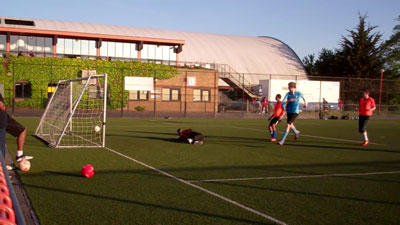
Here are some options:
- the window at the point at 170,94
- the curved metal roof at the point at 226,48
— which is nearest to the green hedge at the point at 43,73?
the window at the point at 170,94

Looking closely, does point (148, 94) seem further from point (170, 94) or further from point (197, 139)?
point (197, 139)

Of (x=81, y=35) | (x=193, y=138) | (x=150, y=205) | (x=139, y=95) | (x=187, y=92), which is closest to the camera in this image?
(x=150, y=205)

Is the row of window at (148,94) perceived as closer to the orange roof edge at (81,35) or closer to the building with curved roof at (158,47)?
the building with curved roof at (158,47)

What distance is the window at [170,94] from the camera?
125 ft

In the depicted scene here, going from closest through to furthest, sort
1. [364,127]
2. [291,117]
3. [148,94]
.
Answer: [291,117], [364,127], [148,94]

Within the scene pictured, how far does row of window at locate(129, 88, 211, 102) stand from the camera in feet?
120

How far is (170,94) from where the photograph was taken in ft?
126

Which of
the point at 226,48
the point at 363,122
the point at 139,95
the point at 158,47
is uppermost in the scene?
the point at 226,48

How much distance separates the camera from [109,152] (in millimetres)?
10852

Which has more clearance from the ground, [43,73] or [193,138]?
[43,73]

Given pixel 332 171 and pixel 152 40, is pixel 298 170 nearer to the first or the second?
pixel 332 171

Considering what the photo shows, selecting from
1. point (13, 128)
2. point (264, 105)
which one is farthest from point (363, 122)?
point (264, 105)

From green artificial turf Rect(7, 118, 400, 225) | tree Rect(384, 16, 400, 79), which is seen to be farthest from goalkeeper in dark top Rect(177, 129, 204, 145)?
tree Rect(384, 16, 400, 79)

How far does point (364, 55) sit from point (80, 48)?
3962 cm
